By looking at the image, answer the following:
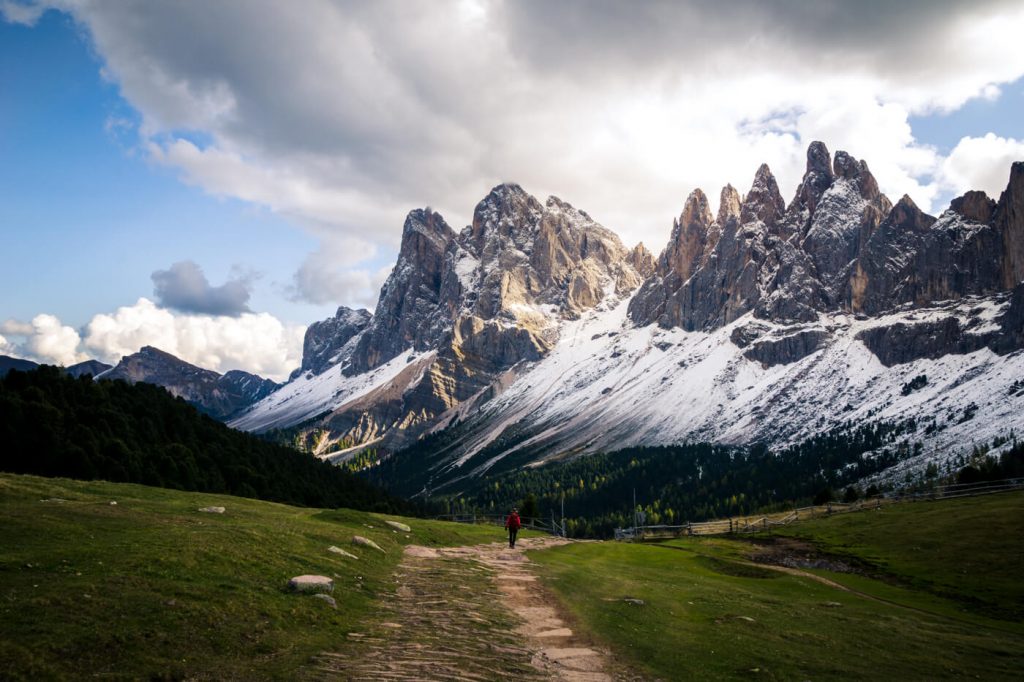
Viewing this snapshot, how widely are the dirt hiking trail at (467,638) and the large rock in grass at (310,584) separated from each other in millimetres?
2380

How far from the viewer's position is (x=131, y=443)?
77.5 metres

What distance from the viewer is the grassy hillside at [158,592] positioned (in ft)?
49.0

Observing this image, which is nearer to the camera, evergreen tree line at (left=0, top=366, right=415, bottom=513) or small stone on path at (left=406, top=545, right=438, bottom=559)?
small stone on path at (left=406, top=545, right=438, bottom=559)

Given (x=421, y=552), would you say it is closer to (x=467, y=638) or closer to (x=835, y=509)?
(x=467, y=638)

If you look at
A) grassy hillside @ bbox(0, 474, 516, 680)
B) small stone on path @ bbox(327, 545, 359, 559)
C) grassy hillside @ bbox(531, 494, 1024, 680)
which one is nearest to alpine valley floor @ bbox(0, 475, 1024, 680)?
grassy hillside @ bbox(0, 474, 516, 680)

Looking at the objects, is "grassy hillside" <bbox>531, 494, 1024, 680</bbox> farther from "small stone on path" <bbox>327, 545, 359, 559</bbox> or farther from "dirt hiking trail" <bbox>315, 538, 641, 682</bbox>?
"small stone on path" <bbox>327, 545, 359, 559</bbox>

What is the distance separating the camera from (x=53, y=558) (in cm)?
2033

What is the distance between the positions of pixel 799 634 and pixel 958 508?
75113 mm

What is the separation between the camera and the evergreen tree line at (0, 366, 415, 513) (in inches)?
2511

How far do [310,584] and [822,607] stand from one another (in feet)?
101

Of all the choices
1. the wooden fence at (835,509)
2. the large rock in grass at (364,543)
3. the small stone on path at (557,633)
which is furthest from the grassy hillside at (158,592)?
the wooden fence at (835,509)

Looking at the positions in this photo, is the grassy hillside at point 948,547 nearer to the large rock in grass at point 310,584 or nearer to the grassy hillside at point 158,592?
the large rock in grass at point 310,584

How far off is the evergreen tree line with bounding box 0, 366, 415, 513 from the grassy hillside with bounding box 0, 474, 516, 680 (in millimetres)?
36302

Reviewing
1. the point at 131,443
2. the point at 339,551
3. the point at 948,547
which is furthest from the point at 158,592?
the point at 948,547
